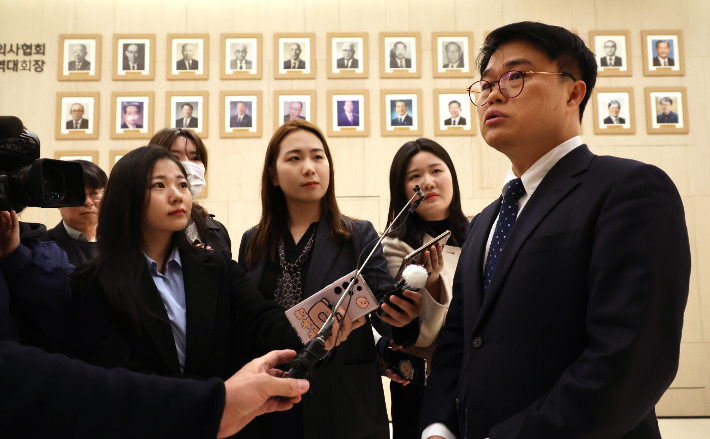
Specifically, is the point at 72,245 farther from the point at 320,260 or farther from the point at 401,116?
the point at 401,116

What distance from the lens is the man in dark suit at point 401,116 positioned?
5660mm

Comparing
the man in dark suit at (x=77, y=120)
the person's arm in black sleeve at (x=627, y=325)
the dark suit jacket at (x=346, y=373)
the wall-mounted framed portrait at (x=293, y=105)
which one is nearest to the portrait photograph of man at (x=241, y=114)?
the wall-mounted framed portrait at (x=293, y=105)

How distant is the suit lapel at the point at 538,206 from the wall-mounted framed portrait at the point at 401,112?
401 centimetres

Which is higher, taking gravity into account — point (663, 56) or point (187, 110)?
point (663, 56)

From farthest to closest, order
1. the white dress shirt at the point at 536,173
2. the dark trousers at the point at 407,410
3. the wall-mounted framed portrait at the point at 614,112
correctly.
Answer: the wall-mounted framed portrait at the point at 614,112 → the dark trousers at the point at 407,410 → the white dress shirt at the point at 536,173

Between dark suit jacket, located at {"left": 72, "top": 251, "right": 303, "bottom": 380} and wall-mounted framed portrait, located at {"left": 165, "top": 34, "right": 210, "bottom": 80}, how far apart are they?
3.78 m

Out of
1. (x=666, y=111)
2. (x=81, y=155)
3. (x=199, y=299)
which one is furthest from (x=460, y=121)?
(x=199, y=299)

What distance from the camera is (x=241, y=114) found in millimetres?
5617

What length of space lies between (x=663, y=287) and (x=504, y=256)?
1.40 feet

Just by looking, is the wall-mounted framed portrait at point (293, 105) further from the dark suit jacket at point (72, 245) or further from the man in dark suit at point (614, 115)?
the man in dark suit at point (614, 115)

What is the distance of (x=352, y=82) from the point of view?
5703 mm

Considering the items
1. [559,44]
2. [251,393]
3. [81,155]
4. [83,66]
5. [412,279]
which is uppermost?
[83,66]

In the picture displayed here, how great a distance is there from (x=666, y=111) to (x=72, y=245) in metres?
5.60

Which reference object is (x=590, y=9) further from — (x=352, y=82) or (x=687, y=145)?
(x=352, y=82)
